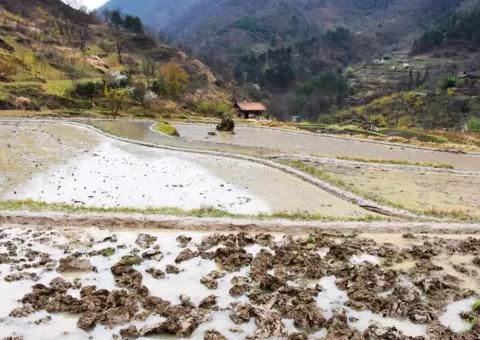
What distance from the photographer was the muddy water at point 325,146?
3006 centimetres

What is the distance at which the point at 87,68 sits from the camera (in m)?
77.8

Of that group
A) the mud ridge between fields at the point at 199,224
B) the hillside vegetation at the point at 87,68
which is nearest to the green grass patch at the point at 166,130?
the hillside vegetation at the point at 87,68

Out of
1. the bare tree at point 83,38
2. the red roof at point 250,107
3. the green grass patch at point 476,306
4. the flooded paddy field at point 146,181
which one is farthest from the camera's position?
the bare tree at point 83,38

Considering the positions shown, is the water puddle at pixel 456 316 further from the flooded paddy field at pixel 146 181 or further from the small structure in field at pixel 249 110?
the small structure in field at pixel 249 110

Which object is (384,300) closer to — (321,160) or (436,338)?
(436,338)

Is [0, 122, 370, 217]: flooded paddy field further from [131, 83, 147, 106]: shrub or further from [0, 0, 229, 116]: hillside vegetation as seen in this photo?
[131, 83, 147, 106]: shrub

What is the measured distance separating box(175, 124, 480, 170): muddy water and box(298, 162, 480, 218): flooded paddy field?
14.9 ft

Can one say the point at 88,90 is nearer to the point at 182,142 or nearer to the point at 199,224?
the point at 182,142

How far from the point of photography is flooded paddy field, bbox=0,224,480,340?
25.7 ft

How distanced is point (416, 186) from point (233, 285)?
14.0 metres

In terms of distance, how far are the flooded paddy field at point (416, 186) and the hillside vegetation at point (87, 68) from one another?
118 ft

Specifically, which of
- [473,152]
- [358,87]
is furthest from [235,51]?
[473,152]

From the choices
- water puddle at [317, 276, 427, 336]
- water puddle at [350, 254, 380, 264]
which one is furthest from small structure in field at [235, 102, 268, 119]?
water puddle at [317, 276, 427, 336]

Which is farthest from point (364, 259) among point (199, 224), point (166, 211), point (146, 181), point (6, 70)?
point (6, 70)
